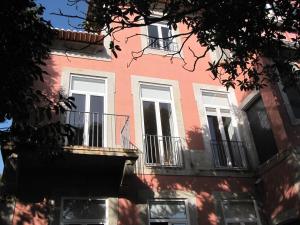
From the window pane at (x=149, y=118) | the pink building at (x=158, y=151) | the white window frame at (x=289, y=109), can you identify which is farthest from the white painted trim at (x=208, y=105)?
the white window frame at (x=289, y=109)

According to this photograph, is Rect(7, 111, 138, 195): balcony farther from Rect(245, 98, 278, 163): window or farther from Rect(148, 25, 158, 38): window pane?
Rect(148, 25, 158, 38): window pane

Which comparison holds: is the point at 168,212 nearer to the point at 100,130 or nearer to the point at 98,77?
the point at 100,130

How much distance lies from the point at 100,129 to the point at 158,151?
1622 mm

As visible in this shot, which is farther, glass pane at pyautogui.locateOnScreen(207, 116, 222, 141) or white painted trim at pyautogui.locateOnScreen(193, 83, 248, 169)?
glass pane at pyautogui.locateOnScreen(207, 116, 222, 141)

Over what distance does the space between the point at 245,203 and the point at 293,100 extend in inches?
116

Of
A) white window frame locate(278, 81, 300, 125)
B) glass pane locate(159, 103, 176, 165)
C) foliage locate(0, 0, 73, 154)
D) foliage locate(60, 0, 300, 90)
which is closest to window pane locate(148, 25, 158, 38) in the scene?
glass pane locate(159, 103, 176, 165)

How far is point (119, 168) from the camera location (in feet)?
30.9

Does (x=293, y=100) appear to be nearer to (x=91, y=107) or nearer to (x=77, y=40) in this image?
(x=91, y=107)

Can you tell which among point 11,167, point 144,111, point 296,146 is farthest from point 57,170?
point 296,146

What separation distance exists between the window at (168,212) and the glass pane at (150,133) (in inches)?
45.5

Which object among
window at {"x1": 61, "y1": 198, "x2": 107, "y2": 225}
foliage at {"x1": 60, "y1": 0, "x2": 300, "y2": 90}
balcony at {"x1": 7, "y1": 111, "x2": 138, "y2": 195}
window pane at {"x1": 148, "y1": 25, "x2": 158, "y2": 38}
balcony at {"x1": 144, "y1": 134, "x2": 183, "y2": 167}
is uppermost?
window pane at {"x1": 148, "y1": 25, "x2": 158, "y2": 38}

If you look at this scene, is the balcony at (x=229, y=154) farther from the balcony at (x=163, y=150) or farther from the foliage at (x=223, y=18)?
the foliage at (x=223, y=18)

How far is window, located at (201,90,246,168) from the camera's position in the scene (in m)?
11.2

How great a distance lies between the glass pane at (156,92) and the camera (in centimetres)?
1181
